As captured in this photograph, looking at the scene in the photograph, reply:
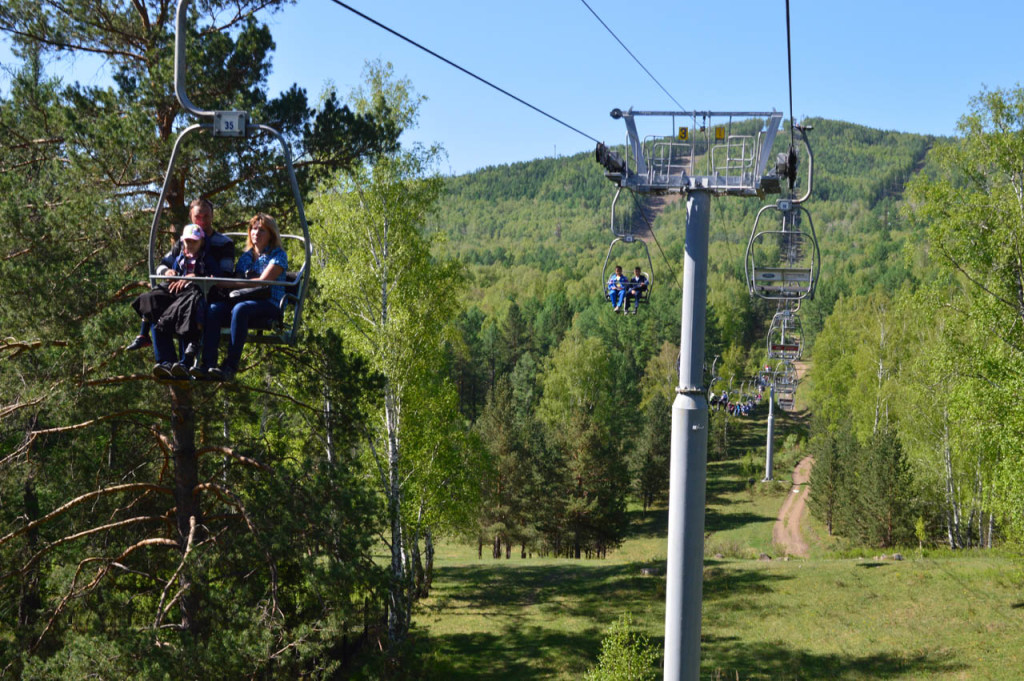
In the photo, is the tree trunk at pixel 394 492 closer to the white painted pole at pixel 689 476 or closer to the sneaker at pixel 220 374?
the sneaker at pixel 220 374

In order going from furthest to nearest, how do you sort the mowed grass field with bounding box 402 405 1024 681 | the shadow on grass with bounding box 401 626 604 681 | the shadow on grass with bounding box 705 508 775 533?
the shadow on grass with bounding box 705 508 775 533 → the shadow on grass with bounding box 401 626 604 681 → the mowed grass field with bounding box 402 405 1024 681

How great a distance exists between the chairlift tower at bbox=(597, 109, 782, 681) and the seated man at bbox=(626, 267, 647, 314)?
6639 millimetres

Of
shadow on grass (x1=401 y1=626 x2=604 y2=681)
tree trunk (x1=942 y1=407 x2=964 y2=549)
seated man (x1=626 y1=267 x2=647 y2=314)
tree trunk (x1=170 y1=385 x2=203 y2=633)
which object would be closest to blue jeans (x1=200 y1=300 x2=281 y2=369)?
tree trunk (x1=170 y1=385 x2=203 y2=633)

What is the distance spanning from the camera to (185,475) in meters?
11.4

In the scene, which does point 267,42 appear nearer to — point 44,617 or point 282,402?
point 282,402

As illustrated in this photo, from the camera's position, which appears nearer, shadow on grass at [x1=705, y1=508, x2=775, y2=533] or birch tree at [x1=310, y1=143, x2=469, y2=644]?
birch tree at [x1=310, y1=143, x2=469, y2=644]

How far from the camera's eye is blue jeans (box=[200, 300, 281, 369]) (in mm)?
5980

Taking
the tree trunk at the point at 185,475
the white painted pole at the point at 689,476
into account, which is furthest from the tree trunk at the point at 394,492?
the white painted pole at the point at 689,476

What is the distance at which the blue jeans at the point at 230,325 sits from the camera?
598 cm

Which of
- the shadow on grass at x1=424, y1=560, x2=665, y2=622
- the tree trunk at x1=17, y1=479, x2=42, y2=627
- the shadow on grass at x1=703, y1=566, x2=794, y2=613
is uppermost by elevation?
the tree trunk at x1=17, y1=479, x2=42, y2=627

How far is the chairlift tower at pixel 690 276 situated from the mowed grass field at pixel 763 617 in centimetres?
1147

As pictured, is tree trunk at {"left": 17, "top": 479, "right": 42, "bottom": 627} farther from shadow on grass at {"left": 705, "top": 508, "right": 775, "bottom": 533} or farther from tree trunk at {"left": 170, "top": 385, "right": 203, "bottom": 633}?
shadow on grass at {"left": 705, "top": 508, "right": 775, "bottom": 533}

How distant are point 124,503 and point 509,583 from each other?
53.8 ft

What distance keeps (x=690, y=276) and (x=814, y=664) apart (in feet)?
53.7
